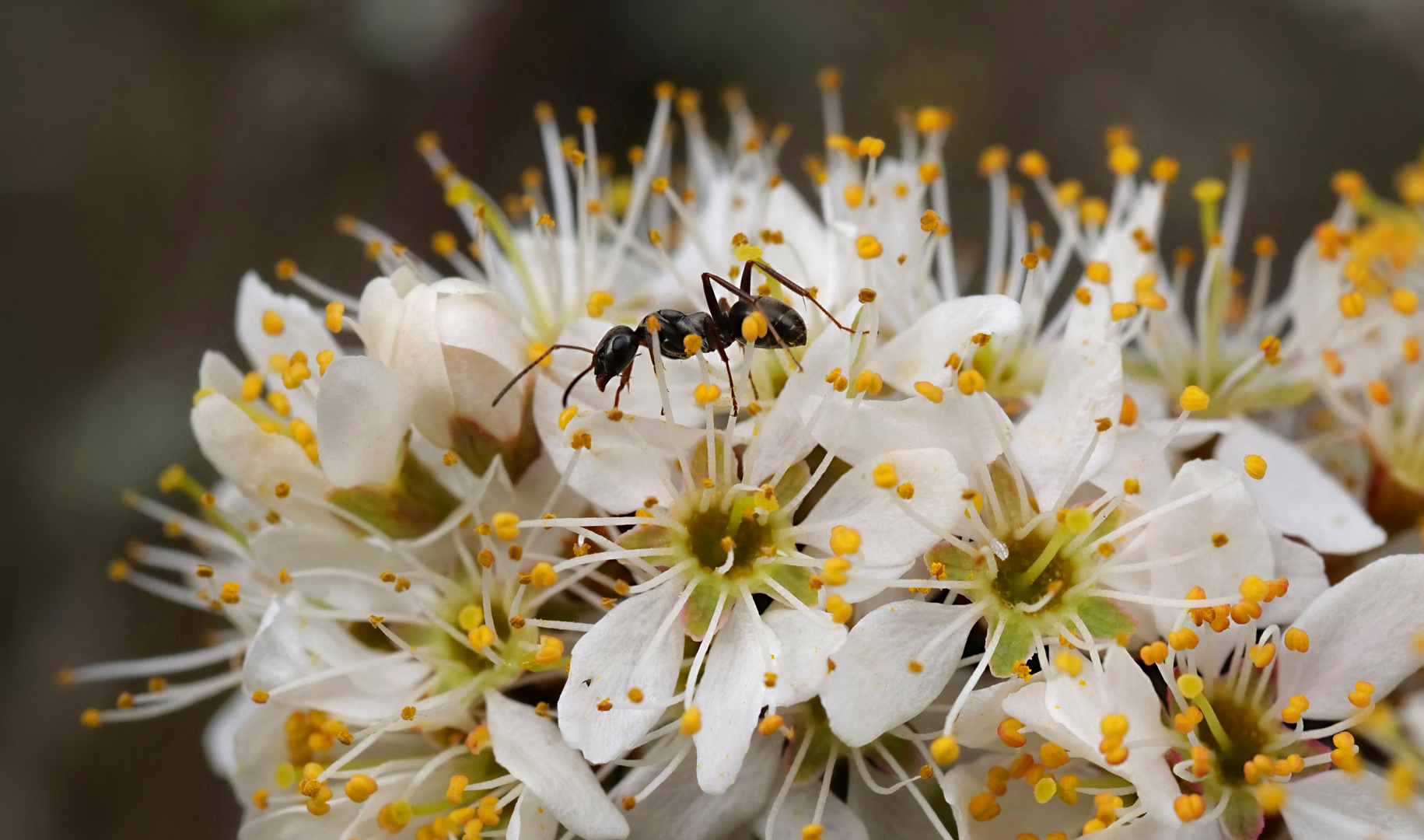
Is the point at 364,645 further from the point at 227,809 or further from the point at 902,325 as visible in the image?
the point at 227,809

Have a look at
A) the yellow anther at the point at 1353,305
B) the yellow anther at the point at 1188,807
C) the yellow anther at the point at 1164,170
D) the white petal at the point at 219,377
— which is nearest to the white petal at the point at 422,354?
the white petal at the point at 219,377

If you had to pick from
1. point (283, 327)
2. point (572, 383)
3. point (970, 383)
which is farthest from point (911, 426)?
point (283, 327)

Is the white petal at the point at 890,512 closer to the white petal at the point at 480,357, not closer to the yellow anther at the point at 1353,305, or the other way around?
the white petal at the point at 480,357

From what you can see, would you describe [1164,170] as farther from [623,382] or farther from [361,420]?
[361,420]

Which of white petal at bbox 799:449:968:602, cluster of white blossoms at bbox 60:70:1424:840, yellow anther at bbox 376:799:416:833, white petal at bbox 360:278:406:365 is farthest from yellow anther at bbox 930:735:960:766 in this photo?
white petal at bbox 360:278:406:365

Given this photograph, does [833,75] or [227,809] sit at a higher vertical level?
[833,75]

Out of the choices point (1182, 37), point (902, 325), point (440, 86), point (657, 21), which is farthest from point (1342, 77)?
point (902, 325)
